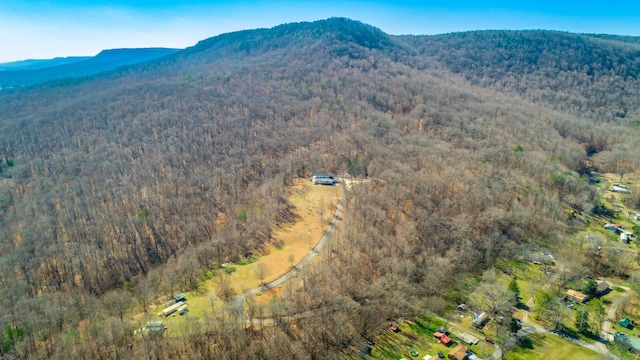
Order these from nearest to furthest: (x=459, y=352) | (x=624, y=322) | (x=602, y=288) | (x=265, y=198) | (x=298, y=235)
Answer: (x=459, y=352) < (x=624, y=322) < (x=602, y=288) < (x=298, y=235) < (x=265, y=198)

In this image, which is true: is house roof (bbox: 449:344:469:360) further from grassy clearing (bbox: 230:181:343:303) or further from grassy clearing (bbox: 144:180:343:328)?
grassy clearing (bbox: 230:181:343:303)

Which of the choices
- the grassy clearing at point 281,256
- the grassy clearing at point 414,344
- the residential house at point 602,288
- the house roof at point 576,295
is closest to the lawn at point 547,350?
the grassy clearing at point 414,344

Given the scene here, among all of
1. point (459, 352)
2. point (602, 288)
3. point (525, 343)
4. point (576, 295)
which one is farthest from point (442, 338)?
point (602, 288)

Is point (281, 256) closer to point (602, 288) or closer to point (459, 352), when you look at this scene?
point (459, 352)

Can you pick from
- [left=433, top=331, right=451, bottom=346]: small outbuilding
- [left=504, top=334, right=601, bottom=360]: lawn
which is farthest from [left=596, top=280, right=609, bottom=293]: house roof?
[left=433, top=331, right=451, bottom=346]: small outbuilding

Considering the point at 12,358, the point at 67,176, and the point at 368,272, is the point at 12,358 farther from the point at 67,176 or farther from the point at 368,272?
the point at 67,176

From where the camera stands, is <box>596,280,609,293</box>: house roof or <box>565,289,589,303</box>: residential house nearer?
<box>565,289,589,303</box>: residential house
